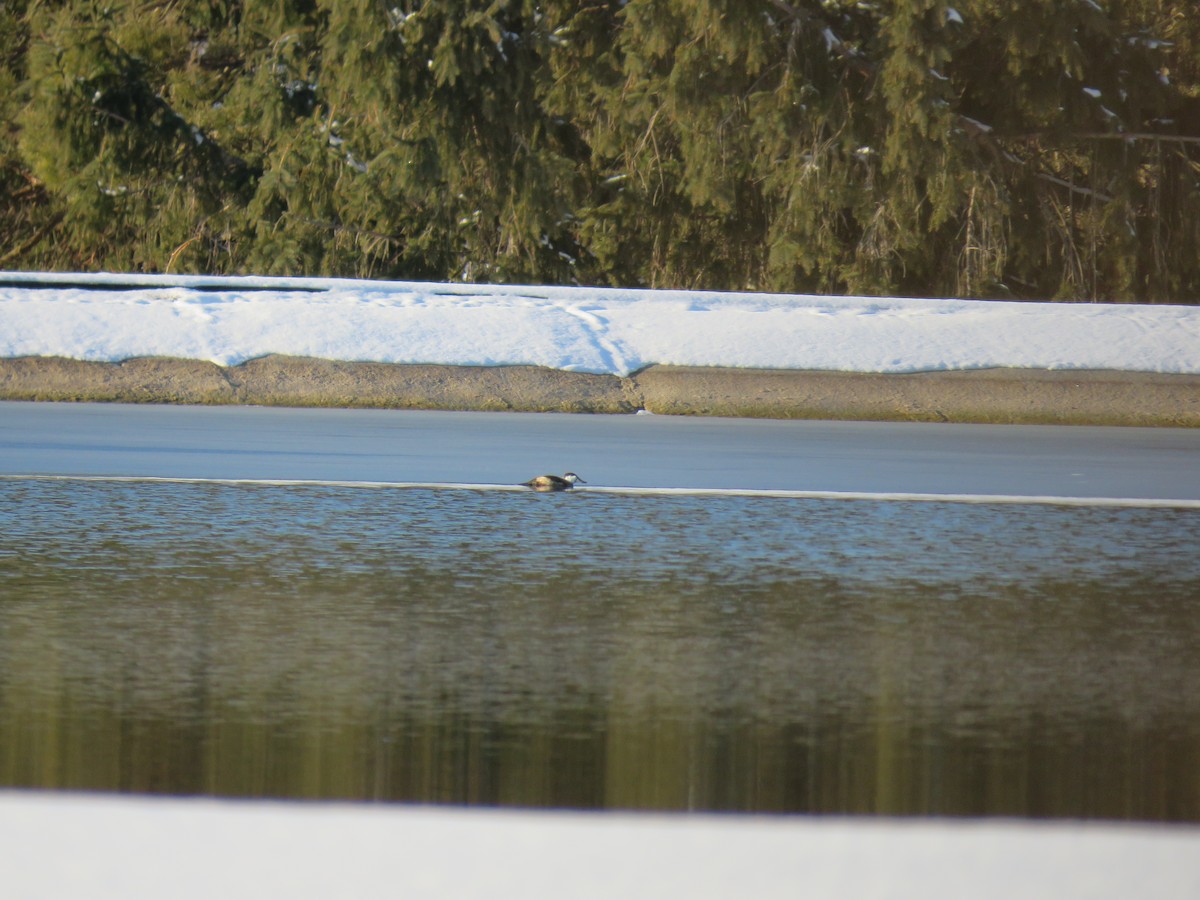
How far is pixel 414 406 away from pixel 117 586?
346 cm

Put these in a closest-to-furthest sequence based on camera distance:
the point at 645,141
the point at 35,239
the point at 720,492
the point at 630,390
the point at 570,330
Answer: the point at 720,492
the point at 630,390
the point at 570,330
the point at 645,141
the point at 35,239

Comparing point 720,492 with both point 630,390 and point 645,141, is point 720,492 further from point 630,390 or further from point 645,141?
point 645,141

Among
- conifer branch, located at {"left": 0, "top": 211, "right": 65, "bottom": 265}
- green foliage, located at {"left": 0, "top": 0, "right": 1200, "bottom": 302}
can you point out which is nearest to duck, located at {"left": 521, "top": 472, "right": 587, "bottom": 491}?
green foliage, located at {"left": 0, "top": 0, "right": 1200, "bottom": 302}

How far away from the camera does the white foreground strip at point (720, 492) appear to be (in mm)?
5254

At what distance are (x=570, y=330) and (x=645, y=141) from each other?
10232mm

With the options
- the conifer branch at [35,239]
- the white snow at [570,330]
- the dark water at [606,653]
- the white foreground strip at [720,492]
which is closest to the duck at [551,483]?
the white foreground strip at [720,492]

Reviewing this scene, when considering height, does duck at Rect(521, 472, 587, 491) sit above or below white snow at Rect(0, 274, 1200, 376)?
below

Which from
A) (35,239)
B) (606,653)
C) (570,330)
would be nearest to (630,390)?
(570,330)

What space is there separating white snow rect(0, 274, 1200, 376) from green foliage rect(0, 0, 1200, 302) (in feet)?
26.6

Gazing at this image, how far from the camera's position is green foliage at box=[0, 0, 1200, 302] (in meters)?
16.2

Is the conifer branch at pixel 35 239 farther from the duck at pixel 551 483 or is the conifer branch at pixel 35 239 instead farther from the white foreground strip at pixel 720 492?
the duck at pixel 551 483

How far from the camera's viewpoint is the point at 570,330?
24.7 ft

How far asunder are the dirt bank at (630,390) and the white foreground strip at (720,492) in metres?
1.67

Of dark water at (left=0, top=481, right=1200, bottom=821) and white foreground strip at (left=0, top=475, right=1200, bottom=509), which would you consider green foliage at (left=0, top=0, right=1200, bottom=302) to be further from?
dark water at (left=0, top=481, right=1200, bottom=821)
